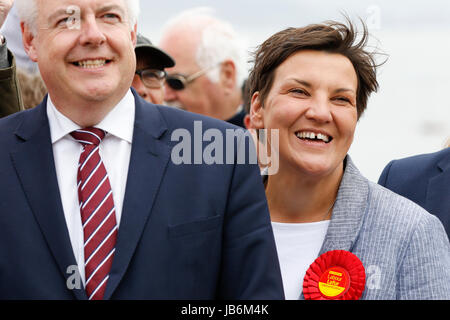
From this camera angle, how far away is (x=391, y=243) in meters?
2.98

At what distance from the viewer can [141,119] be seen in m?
2.58

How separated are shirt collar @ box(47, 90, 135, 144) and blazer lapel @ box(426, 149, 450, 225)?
1.67 meters

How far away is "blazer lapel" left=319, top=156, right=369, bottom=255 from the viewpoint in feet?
10.1

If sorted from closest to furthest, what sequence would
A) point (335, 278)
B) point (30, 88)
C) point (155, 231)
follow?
point (155, 231)
point (335, 278)
point (30, 88)

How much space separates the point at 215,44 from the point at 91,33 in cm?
357

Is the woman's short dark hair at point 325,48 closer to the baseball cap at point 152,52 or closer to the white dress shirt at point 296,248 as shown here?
the white dress shirt at point 296,248

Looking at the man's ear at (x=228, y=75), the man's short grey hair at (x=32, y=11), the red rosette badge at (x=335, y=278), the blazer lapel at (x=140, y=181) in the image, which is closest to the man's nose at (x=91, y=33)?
the man's short grey hair at (x=32, y=11)

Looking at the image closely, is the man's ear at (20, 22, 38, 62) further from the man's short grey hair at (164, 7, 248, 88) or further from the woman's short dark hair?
the man's short grey hair at (164, 7, 248, 88)

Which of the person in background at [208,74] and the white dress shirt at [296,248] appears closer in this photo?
the white dress shirt at [296,248]

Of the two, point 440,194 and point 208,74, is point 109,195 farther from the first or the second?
point 208,74

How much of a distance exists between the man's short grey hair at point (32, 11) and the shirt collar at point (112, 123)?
284mm

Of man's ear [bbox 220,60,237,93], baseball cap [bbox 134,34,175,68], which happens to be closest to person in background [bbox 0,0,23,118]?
baseball cap [bbox 134,34,175,68]

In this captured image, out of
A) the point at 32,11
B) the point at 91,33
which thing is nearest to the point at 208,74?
the point at 32,11

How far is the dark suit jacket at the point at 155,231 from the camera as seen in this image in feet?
7.72
